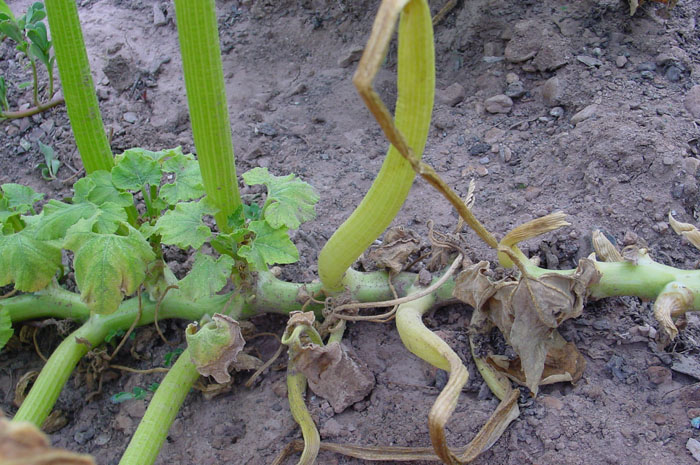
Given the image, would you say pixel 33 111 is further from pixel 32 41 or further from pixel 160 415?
pixel 160 415

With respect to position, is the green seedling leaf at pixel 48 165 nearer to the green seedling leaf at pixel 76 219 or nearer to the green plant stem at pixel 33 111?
the green plant stem at pixel 33 111

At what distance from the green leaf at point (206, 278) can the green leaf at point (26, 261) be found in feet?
1.25

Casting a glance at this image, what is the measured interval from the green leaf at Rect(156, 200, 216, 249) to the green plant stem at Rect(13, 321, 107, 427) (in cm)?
46

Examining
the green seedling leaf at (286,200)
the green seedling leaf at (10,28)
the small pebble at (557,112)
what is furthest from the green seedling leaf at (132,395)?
the small pebble at (557,112)

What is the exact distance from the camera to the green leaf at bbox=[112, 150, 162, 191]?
5.65ft

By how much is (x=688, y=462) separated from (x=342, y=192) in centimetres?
144

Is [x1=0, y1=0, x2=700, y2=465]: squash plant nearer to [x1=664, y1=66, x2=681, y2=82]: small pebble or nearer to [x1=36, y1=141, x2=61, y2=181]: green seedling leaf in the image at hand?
[x1=36, y1=141, x2=61, y2=181]: green seedling leaf

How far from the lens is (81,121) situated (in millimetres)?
1809

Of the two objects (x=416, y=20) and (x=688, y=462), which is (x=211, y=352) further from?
(x=688, y=462)

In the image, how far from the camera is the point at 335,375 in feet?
5.49

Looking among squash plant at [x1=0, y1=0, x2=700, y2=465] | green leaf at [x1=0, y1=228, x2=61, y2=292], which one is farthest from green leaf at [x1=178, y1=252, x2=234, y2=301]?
green leaf at [x1=0, y1=228, x2=61, y2=292]

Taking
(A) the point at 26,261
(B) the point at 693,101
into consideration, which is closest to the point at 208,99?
(A) the point at 26,261

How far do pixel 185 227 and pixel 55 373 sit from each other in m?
0.58

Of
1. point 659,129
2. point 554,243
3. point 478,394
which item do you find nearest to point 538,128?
point 659,129
